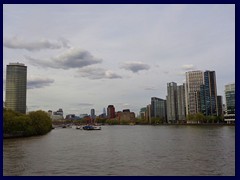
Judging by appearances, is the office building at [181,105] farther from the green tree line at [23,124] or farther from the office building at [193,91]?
the green tree line at [23,124]

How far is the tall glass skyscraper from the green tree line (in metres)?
68.2

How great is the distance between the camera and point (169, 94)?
157 m

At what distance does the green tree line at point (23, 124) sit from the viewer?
152 ft

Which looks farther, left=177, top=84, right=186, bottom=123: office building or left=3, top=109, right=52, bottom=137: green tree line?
left=177, top=84, right=186, bottom=123: office building

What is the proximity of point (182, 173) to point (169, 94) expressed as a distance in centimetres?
14382

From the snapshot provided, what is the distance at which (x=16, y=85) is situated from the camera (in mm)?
125062

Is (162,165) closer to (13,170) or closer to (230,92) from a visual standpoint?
(13,170)

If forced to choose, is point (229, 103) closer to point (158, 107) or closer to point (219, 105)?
point (219, 105)

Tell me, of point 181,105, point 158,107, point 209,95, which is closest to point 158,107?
point 158,107

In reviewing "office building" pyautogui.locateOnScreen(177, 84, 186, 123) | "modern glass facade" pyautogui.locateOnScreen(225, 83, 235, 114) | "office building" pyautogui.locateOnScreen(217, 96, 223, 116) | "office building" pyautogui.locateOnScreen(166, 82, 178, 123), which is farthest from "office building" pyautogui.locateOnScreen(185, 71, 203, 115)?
"modern glass facade" pyautogui.locateOnScreen(225, 83, 235, 114)

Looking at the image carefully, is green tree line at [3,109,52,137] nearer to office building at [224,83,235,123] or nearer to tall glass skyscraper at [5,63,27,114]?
office building at [224,83,235,123]

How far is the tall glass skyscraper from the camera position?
395 feet

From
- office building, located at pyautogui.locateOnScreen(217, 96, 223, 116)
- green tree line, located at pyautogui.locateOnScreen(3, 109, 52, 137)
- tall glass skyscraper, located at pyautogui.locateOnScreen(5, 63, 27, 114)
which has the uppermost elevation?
tall glass skyscraper, located at pyautogui.locateOnScreen(5, 63, 27, 114)
